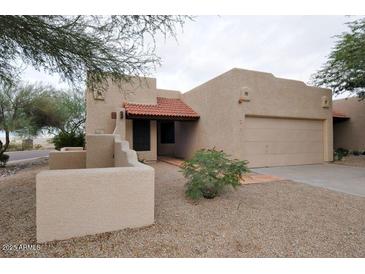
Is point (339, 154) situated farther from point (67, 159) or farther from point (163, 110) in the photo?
point (67, 159)

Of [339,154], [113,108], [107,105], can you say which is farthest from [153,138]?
[339,154]

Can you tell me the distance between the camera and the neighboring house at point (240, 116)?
970 centimetres

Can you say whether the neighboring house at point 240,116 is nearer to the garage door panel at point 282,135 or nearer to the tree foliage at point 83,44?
the garage door panel at point 282,135

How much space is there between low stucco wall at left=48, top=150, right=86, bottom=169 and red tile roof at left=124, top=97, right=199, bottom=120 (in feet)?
10.7

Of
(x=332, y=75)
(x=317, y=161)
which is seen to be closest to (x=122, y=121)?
(x=317, y=161)

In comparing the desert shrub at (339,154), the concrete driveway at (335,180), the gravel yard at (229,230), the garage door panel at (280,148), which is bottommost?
the gravel yard at (229,230)

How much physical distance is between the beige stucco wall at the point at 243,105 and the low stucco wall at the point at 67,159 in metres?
6.64

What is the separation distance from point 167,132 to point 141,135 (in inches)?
156

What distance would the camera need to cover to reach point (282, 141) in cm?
1071

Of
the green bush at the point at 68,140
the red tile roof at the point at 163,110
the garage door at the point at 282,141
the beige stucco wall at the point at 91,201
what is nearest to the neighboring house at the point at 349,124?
the garage door at the point at 282,141

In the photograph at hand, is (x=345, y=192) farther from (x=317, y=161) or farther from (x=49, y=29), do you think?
(x=49, y=29)


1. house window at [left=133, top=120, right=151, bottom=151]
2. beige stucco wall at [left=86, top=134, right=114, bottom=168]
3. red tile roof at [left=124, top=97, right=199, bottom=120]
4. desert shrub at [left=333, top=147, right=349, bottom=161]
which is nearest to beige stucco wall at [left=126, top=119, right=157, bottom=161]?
house window at [left=133, top=120, right=151, bottom=151]

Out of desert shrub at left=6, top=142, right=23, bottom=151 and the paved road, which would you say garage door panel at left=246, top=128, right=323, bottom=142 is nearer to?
the paved road
